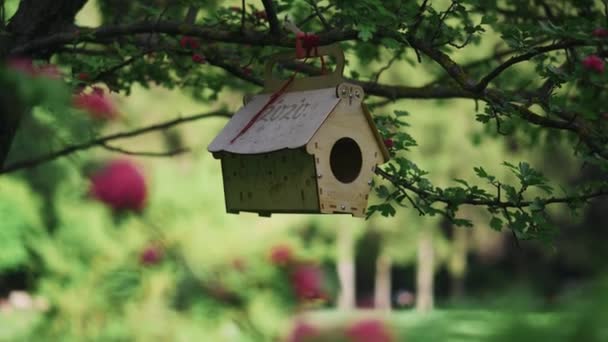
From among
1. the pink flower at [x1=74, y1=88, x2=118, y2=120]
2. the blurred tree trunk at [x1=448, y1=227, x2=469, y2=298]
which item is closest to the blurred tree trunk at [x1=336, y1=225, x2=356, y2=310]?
the blurred tree trunk at [x1=448, y1=227, x2=469, y2=298]

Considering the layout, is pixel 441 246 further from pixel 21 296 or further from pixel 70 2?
pixel 70 2

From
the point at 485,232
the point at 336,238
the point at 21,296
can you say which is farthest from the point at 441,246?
the point at 21,296

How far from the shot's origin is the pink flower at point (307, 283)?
7.21ft

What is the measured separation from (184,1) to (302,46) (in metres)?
1.29

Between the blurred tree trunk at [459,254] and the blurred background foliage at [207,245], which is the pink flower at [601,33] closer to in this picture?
the blurred background foliage at [207,245]

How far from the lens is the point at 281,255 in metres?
2.89

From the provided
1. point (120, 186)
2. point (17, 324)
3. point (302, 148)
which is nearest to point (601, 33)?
point (302, 148)

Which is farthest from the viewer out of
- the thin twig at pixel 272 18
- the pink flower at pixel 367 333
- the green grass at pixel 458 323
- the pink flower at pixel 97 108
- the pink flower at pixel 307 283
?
the thin twig at pixel 272 18

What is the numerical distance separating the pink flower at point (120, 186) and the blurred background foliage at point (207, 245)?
0.04 metres

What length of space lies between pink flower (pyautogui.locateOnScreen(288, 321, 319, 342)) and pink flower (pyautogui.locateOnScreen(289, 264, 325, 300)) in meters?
0.62

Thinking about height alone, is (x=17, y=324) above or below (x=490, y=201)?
below

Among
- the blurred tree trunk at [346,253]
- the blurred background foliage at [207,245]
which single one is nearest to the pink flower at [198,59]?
the blurred background foliage at [207,245]

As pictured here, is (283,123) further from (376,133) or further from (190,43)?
(190,43)

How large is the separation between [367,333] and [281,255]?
1.51m
